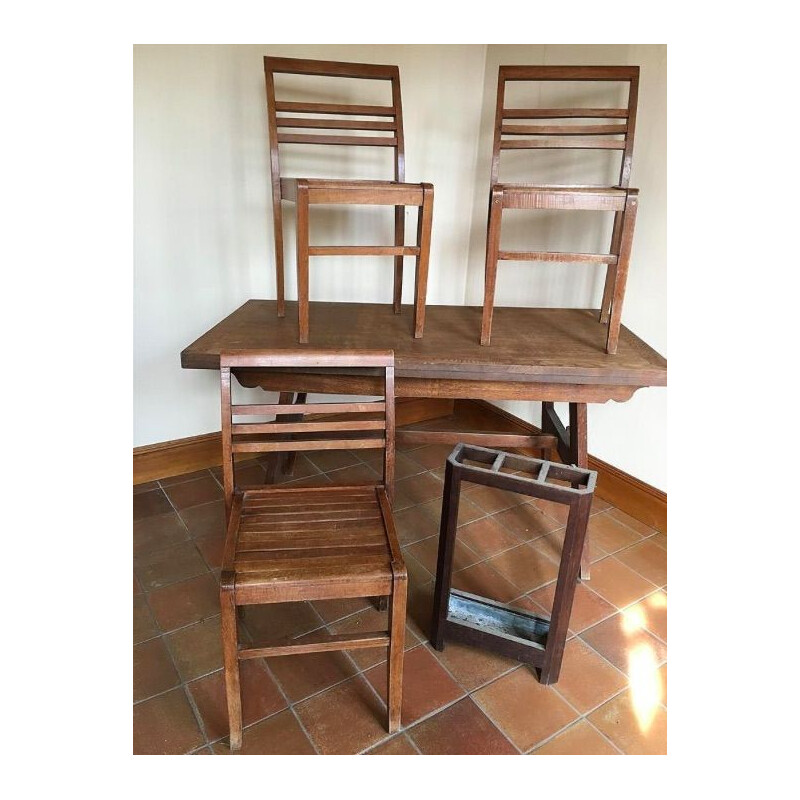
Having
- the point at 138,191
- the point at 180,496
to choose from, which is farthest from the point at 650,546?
the point at 138,191

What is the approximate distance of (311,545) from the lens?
149 centimetres

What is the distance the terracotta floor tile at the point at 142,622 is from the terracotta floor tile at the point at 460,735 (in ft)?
3.14

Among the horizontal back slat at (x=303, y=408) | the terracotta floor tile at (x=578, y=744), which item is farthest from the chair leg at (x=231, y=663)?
the terracotta floor tile at (x=578, y=744)

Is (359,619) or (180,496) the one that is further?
(180,496)

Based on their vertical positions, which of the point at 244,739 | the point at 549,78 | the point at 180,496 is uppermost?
the point at 549,78

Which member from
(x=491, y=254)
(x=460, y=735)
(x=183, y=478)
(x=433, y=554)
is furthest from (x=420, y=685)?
(x=183, y=478)

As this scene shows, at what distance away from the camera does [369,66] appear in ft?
7.39

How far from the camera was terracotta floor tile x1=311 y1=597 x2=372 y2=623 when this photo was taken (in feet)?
6.61

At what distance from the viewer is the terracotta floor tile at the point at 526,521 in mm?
2549

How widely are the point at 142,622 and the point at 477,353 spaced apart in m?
1.48

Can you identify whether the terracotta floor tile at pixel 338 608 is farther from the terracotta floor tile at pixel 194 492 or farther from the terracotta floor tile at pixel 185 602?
the terracotta floor tile at pixel 194 492

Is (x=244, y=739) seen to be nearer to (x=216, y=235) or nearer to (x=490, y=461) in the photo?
(x=490, y=461)

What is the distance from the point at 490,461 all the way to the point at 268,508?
0.70 m

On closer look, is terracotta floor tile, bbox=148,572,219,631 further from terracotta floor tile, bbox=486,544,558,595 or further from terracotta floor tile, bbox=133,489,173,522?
terracotta floor tile, bbox=486,544,558,595
